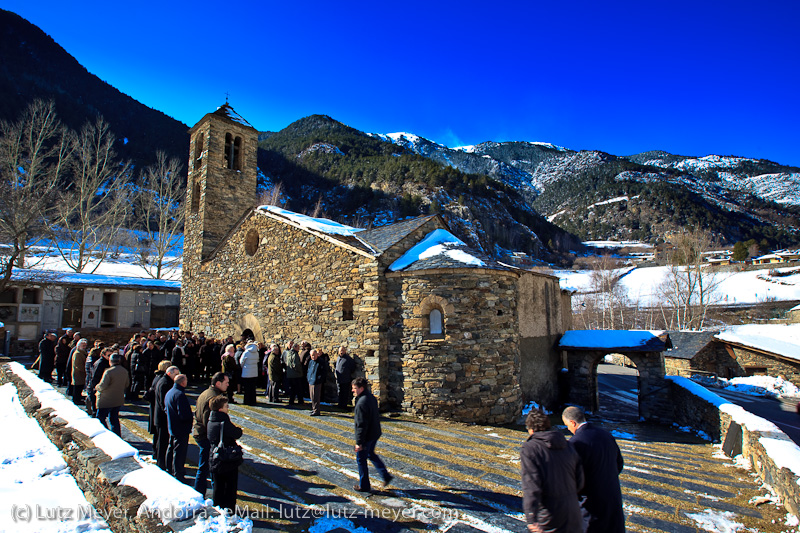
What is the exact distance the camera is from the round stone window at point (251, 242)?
14133 mm

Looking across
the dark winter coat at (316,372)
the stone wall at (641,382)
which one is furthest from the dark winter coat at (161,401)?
the stone wall at (641,382)

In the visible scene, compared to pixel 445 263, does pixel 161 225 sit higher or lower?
higher

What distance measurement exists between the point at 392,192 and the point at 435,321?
50.6m

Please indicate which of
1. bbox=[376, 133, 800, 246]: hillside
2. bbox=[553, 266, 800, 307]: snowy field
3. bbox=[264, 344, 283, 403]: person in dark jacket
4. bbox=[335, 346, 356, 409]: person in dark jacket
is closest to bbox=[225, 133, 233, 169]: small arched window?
bbox=[264, 344, 283, 403]: person in dark jacket

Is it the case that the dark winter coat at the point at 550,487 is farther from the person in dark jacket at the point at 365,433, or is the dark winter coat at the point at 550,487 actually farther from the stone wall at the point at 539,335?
the stone wall at the point at 539,335

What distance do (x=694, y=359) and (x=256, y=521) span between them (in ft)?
84.1

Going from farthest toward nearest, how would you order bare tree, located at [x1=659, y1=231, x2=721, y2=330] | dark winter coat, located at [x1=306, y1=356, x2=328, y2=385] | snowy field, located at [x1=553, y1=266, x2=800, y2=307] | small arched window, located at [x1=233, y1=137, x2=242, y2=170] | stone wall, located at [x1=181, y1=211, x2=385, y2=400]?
snowy field, located at [x1=553, y1=266, x2=800, y2=307] < bare tree, located at [x1=659, y1=231, x2=721, y2=330] < small arched window, located at [x1=233, y1=137, x2=242, y2=170] < stone wall, located at [x1=181, y1=211, x2=385, y2=400] < dark winter coat, located at [x1=306, y1=356, x2=328, y2=385]

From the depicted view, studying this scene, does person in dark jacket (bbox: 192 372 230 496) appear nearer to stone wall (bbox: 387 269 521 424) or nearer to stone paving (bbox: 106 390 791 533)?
stone paving (bbox: 106 390 791 533)

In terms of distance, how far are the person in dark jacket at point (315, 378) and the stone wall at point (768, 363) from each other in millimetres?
23204

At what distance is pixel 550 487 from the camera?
278cm

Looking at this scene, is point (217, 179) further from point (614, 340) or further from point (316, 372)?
point (614, 340)

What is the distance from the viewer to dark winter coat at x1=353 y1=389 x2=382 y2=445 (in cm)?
464

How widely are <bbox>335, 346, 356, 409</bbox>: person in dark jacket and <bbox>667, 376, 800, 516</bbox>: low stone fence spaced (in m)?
7.43

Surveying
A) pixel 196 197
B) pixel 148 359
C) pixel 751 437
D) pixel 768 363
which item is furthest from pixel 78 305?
pixel 768 363
